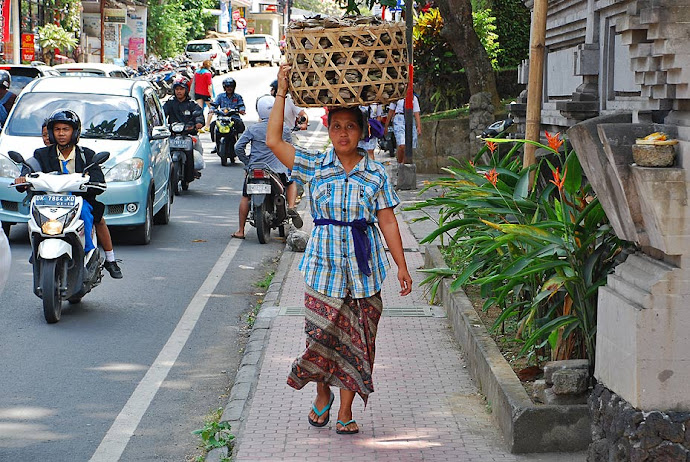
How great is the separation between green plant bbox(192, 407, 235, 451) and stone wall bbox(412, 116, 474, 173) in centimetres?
1432

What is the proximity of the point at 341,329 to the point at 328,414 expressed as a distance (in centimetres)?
57

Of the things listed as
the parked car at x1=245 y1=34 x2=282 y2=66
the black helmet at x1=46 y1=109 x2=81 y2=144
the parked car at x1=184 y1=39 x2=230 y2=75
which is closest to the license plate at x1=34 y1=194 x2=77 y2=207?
the black helmet at x1=46 y1=109 x2=81 y2=144

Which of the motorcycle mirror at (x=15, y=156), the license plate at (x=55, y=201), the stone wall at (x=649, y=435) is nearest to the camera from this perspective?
the stone wall at (x=649, y=435)

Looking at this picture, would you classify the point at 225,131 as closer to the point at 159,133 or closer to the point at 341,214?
the point at 159,133

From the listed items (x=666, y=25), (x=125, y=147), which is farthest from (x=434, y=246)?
(x=666, y=25)

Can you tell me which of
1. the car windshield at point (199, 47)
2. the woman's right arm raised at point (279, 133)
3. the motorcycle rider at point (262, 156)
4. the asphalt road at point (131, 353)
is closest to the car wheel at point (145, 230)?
the asphalt road at point (131, 353)

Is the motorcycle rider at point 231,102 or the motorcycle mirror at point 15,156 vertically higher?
the motorcycle rider at point 231,102

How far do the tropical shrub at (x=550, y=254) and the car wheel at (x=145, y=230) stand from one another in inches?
225

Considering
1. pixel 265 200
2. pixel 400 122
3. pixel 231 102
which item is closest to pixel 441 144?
pixel 400 122

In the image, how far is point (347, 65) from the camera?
510cm

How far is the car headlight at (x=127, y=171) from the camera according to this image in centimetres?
1174

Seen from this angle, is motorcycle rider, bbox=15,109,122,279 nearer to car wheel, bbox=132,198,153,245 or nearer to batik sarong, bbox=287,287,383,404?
car wheel, bbox=132,198,153,245

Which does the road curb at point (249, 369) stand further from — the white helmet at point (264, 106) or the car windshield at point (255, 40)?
the car windshield at point (255, 40)

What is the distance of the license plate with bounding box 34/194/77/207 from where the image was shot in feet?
27.3
